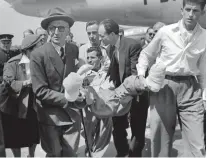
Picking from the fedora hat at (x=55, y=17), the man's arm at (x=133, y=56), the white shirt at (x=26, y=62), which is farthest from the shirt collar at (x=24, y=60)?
the man's arm at (x=133, y=56)

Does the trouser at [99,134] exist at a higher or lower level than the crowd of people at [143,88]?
lower

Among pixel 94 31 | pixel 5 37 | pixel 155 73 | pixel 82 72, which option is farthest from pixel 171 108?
pixel 5 37

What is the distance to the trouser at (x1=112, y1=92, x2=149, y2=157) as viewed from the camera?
137 inches

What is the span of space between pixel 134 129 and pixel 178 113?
90cm

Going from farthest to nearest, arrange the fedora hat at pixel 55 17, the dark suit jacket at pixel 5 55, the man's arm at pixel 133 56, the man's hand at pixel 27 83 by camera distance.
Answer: the dark suit jacket at pixel 5 55 → the man's arm at pixel 133 56 → the man's hand at pixel 27 83 → the fedora hat at pixel 55 17

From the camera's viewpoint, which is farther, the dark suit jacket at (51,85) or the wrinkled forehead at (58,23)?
the wrinkled forehead at (58,23)

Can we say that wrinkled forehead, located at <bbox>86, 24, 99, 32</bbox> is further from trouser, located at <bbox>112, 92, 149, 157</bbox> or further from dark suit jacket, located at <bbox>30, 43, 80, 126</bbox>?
dark suit jacket, located at <bbox>30, 43, 80, 126</bbox>

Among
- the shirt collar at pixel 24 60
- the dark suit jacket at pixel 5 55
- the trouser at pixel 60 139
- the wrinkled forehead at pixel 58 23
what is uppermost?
the wrinkled forehead at pixel 58 23

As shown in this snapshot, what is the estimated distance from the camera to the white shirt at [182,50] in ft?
8.62

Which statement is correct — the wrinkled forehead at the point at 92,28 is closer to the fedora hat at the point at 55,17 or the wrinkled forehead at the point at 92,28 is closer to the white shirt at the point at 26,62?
the white shirt at the point at 26,62

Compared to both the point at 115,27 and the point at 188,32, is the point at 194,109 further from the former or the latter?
the point at 115,27

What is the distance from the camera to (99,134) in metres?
3.67

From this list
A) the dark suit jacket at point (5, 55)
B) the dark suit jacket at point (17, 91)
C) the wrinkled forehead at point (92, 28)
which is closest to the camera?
the dark suit jacket at point (17, 91)

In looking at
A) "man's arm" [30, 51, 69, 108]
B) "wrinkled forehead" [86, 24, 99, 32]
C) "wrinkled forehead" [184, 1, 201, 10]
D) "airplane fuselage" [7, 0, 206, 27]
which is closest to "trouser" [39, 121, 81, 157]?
"man's arm" [30, 51, 69, 108]
